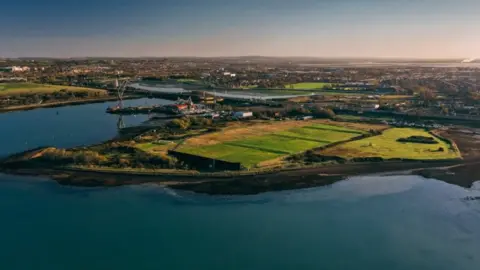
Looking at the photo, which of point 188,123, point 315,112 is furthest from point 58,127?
point 315,112

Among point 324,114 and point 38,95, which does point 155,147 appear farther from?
point 38,95

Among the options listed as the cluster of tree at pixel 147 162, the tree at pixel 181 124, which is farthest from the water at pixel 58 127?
the cluster of tree at pixel 147 162

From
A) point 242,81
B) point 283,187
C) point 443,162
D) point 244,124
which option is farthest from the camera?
point 242,81

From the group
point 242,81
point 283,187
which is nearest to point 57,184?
point 283,187

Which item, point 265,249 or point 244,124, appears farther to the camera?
point 244,124

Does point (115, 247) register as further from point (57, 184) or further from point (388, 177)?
point (388, 177)

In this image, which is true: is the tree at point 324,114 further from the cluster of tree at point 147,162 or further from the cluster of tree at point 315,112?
the cluster of tree at point 147,162

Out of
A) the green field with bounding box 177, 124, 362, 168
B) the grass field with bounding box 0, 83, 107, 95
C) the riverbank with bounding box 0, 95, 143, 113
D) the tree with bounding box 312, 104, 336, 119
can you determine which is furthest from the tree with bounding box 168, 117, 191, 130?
the grass field with bounding box 0, 83, 107, 95
